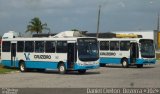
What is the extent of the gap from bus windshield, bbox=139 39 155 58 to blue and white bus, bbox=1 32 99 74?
9.57 meters

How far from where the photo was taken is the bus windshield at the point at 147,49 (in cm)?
4428

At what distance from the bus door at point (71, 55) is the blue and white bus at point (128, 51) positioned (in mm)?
10605

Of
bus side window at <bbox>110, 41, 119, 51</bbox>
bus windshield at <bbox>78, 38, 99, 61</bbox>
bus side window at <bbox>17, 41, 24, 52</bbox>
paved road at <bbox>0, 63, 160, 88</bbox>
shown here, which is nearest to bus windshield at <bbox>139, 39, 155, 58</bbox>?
bus side window at <bbox>110, 41, 119, 51</bbox>

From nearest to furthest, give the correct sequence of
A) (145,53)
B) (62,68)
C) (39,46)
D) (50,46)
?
(62,68)
(50,46)
(39,46)
(145,53)

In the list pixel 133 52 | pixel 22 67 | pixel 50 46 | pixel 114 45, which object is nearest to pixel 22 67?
pixel 22 67

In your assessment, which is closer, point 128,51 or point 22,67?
point 22,67

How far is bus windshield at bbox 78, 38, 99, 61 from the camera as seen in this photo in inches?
1356

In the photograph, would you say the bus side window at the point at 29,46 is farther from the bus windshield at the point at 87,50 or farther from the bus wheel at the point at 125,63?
the bus wheel at the point at 125,63

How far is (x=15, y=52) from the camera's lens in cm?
3959

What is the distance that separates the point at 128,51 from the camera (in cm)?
4525

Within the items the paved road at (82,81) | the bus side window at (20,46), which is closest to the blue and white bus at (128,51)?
the bus side window at (20,46)

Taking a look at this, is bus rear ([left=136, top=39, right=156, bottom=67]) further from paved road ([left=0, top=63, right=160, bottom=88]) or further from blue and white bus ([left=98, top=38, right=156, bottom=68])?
paved road ([left=0, top=63, right=160, bottom=88])

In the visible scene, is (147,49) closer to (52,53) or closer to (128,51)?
(128,51)

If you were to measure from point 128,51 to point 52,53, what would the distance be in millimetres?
10924
